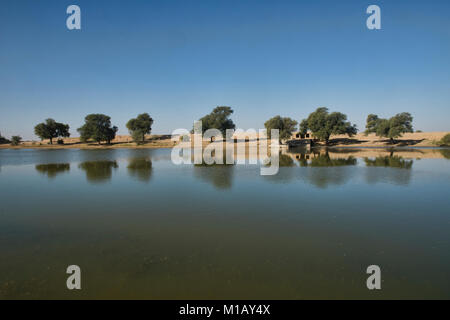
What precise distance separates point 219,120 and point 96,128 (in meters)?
58.3

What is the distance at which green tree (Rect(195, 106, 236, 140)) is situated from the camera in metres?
105

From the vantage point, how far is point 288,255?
859cm

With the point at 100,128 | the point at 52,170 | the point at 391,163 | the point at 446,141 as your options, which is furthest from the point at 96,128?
the point at 446,141

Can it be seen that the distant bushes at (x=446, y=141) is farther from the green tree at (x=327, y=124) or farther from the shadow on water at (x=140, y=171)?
the shadow on water at (x=140, y=171)

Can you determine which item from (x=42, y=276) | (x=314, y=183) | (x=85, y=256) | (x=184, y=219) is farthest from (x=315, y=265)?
(x=314, y=183)

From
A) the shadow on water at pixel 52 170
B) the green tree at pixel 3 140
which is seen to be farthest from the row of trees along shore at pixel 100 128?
→ the shadow on water at pixel 52 170

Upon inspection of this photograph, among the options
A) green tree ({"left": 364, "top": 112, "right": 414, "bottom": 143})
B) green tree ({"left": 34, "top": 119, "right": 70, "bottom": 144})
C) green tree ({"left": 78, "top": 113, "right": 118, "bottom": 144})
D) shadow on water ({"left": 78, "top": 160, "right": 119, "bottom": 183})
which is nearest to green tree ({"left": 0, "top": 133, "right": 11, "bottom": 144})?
green tree ({"left": 34, "top": 119, "right": 70, "bottom": 144})

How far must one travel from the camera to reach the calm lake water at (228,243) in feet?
22.5

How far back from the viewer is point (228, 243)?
957cm

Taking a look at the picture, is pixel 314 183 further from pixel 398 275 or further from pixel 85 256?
pixel 85 256

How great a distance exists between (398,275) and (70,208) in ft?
56.5

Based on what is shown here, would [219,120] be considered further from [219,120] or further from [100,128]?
[100,128]

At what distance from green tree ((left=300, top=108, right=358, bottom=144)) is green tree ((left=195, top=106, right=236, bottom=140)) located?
36674mm

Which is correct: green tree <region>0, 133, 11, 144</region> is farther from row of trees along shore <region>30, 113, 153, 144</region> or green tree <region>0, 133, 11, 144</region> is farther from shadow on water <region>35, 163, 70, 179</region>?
shadow on water <region>35, 163, 70, 179</region>
